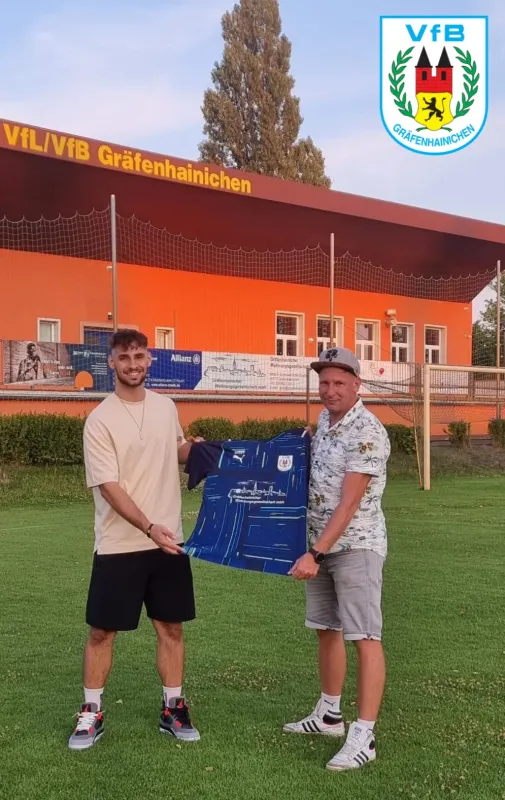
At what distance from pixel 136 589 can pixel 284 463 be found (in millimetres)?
942

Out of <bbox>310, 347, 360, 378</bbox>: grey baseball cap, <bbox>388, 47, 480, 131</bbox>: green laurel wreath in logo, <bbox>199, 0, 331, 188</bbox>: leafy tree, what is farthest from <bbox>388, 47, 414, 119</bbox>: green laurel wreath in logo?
<bbox>199, 0, 331, 188</bbox>: leafy tree

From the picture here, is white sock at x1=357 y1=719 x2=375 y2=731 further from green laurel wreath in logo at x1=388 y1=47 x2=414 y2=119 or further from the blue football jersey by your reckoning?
green laurel wreath in logo at x1=388 y1=47 x2=414 y2=119

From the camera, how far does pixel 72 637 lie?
6.04m

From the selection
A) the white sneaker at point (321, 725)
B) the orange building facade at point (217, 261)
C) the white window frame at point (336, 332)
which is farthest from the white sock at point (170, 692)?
the white window frame at point (336, 332)

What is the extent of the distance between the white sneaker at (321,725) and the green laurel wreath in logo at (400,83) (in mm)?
13584

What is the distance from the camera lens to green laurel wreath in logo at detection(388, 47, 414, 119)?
50.8 feet

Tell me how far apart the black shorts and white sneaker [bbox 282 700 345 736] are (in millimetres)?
751

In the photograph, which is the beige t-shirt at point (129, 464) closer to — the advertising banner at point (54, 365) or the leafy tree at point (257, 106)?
the advertising banner at point (54, 365)

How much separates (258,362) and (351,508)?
15942 millimetres

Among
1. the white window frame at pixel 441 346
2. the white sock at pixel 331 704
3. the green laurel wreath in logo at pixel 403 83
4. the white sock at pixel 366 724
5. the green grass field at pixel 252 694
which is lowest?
the green grass field at pixel 252 694

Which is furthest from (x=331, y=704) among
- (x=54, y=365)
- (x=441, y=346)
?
(x=441, y=346)

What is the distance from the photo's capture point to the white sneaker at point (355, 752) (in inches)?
146

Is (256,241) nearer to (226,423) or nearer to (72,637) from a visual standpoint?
(226,423)

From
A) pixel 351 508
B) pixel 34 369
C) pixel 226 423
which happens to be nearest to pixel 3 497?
pixel 34 369
